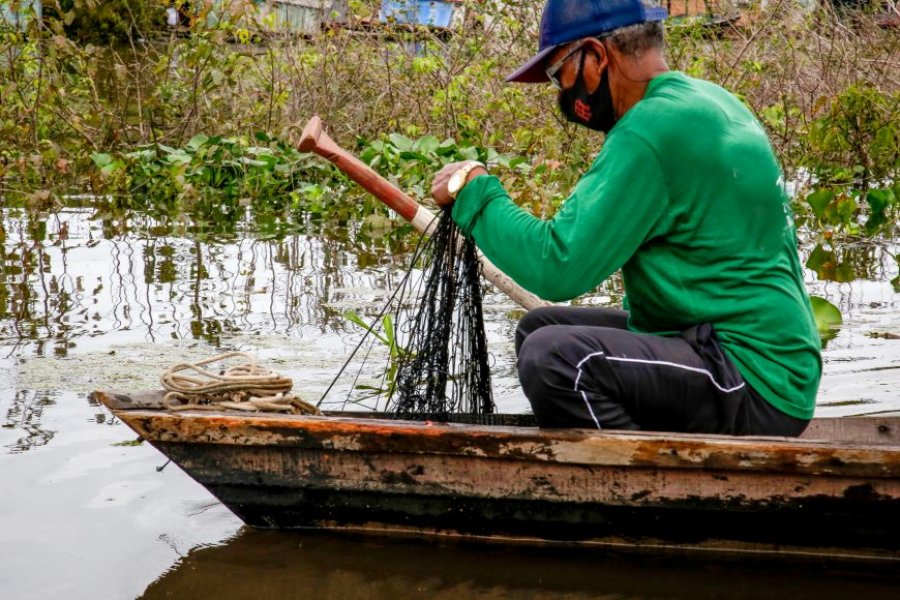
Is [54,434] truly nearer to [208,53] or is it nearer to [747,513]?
[747,513]

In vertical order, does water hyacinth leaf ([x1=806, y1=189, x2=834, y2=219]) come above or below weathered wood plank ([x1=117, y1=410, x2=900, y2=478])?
above

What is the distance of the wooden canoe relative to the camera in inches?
133

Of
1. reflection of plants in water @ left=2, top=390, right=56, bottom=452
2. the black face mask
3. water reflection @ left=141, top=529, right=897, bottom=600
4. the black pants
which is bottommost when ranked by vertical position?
water reflection @ left=141, top=529, right=897, bottom=600

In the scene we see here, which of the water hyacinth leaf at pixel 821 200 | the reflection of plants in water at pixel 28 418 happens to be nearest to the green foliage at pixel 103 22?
the water hyacinth leaf at pixel 821 200

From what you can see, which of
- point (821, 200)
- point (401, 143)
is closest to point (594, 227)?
point (821, 200)

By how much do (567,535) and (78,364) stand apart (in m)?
2.74

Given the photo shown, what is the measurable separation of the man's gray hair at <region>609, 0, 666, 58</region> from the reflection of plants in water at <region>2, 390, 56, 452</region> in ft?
8.28

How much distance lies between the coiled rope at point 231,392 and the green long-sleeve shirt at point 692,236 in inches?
32.7

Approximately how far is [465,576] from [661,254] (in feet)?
3.48

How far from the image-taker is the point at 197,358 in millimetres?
5660

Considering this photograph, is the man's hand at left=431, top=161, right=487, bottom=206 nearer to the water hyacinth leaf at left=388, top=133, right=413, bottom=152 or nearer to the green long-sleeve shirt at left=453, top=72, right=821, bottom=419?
the green long-sleeve shirt at left=453, top=72, right=821, bottom=419

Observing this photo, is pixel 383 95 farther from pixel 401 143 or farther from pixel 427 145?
pixel 427 145

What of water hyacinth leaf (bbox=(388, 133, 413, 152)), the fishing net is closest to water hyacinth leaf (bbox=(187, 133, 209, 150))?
water hyacinth leaf (bbox=(388, 133, 413, 152))

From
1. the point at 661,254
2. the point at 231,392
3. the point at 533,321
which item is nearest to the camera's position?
the point at 661,254
